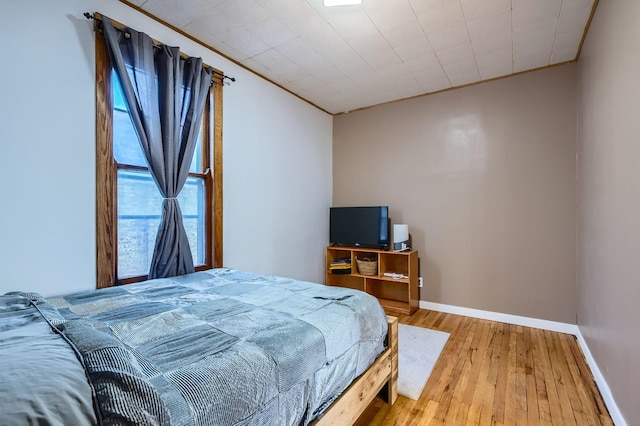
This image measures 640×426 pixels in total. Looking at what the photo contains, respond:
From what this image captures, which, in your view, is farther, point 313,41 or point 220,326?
point 313,41

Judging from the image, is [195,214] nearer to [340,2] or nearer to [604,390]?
[340,2]

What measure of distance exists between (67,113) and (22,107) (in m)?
0.20

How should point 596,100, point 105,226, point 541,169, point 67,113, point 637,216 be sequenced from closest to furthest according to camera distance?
point 637,216 → point 67,113 → point 105,226 → point 596,100 → point 541,169

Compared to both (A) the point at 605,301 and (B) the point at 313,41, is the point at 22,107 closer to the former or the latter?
(B) the point at 313,41

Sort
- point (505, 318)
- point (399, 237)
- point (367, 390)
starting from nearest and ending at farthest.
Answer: point (367, 390), point (505, 318), point (399, 237)

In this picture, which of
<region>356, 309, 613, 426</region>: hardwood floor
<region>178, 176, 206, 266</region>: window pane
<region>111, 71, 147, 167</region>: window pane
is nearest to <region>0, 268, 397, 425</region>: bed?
<region>356, 309, 613, 426</region>: hardwood floor

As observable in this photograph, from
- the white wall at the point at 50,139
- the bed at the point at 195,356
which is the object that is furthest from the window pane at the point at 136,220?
the bed at the point at 195,356

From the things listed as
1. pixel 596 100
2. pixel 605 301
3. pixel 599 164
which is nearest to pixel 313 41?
pixel 596 100

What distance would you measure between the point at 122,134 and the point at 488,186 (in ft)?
11.5

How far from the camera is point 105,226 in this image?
1.96m

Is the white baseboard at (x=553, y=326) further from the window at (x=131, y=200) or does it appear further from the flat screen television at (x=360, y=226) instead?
the window at (x=131, y=200)

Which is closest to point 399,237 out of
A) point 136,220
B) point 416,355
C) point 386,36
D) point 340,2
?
point 416,355

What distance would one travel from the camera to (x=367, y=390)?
4.94ft

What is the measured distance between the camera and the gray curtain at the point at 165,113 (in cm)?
203
